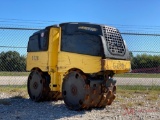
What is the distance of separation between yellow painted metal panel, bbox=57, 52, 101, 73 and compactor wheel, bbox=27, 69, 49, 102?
88 centimetres

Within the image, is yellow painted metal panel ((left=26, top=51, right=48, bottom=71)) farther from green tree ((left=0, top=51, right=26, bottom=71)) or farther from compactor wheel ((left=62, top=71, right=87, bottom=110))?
green tree ((left=0, top=51, right=26, bottom=71))

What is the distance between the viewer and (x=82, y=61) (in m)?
7.84

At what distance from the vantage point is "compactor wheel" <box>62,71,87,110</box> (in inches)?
308

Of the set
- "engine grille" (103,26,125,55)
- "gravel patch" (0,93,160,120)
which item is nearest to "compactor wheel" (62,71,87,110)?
"gravel patch" (0,93,160,120)

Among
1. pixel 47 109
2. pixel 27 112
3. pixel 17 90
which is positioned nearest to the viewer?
pixel 27 112

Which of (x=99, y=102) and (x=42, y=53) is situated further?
(x=42, y=53)

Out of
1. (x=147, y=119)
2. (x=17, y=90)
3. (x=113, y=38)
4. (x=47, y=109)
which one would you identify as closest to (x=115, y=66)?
(x=113, y=38)

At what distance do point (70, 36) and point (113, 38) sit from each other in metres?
1.10

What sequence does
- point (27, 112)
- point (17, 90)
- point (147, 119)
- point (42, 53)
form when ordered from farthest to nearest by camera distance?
point (17, 90), point (42, 53), point (27, 112), point (147, 119)

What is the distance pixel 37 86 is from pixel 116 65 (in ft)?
9.28

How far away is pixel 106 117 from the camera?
24.1 ft

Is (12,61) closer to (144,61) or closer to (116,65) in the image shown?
(144,61)

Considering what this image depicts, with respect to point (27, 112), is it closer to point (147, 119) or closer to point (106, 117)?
point (106, 117)

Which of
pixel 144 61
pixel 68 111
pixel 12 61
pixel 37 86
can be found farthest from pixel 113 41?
pixel 144 61
